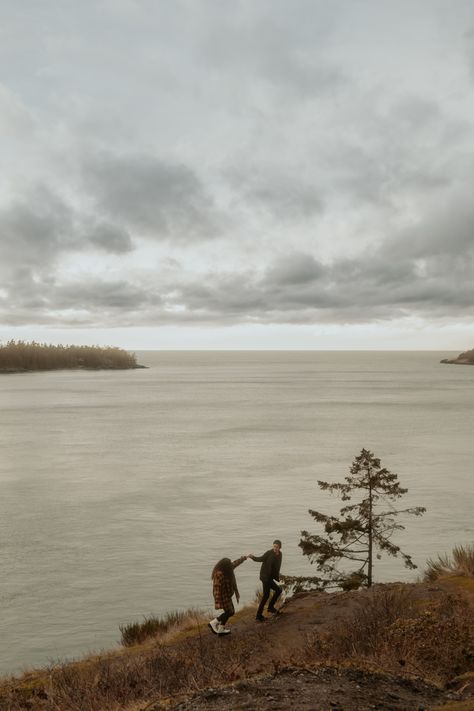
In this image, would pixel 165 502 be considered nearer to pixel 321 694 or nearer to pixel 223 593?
pixel 223 593

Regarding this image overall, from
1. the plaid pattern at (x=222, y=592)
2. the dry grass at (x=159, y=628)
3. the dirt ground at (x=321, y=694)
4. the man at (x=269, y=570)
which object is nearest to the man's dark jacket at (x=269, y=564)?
the man at (x=269, y=570)

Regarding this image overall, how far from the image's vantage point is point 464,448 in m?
55.2

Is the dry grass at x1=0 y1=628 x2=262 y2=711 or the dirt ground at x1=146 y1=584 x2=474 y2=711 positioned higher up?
the dirt ground at x1=146 y1=584 x2=474 y2=711

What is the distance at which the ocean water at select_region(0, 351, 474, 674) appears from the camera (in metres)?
21.5

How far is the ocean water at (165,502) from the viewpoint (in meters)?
21.5

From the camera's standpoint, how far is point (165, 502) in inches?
1416

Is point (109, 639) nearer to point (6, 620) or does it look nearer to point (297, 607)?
point (6, 620)

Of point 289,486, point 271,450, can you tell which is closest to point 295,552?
point 289,486

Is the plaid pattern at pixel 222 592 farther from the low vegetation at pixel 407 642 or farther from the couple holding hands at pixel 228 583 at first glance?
the low vegetation at pixel 407 642

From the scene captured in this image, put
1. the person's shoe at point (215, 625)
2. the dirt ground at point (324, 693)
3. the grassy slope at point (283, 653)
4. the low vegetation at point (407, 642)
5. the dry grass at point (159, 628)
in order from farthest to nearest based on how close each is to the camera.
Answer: the dry grass at point (159, 628), the person's shoe at point (215, 625), the low vegetation at point (407, 642), the grassy slope at point (283, 653), the dirt ground at point (324, 693)

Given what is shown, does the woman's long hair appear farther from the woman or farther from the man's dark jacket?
the man's dark jacket

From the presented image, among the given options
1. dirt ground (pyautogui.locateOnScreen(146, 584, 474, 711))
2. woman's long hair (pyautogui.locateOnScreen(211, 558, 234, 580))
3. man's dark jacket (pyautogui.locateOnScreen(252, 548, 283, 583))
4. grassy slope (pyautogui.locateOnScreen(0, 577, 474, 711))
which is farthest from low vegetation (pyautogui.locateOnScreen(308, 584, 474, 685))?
woman's long hair (pyautogui.locateOnScreen(211, 558, 234, 580))

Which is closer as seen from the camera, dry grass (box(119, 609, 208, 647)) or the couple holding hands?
the couple holding hands

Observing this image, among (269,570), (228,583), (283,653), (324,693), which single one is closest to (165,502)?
(269,570)
